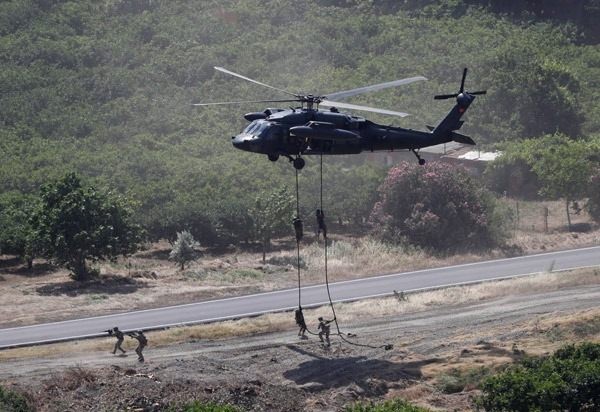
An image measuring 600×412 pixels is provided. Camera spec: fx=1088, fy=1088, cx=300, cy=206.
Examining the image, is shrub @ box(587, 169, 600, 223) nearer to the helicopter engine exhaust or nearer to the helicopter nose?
the helicopter engine exhaust

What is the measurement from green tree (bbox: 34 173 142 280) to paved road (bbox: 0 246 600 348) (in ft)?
19.4

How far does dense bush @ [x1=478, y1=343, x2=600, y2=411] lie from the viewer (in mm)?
30047

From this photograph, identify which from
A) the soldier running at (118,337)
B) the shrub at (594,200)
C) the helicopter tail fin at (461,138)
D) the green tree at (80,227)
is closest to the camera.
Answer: the helicopter tail fin at (461,138)

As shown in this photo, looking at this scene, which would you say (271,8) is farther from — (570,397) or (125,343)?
(570,397)

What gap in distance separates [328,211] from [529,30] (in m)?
36.5

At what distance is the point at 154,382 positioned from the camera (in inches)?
1324

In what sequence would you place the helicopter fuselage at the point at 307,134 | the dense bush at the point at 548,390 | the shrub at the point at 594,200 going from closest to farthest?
the dense bush at the point at 548,390 → the helicopter fuselage at the point at 307,134 → the shrub at the point at 594,200

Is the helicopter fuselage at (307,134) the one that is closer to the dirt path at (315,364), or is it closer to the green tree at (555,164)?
the dirt path at (315,364)

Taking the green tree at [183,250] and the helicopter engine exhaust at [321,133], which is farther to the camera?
the green tree at [183,250]

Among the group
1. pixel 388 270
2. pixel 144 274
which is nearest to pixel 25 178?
pixel 144 274

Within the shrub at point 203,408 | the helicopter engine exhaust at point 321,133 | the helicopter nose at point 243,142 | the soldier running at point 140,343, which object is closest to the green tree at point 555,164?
the helicopter engine exhaust at point 321,133

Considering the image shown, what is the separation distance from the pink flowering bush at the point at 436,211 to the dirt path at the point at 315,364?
13.8m

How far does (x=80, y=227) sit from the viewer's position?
5044cm

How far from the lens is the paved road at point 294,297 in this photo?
139ft
